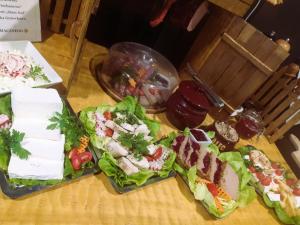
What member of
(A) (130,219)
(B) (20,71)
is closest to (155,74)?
(B) (20,71)

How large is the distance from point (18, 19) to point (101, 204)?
79cm

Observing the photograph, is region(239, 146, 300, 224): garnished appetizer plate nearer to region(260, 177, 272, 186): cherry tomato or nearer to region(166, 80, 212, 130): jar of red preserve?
region(260, 177, 272, 186): cherry tomato

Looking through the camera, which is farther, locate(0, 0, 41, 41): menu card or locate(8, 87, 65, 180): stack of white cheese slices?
locate(0, 0, 41, 41): menu card

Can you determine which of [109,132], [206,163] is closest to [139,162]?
[109,132]

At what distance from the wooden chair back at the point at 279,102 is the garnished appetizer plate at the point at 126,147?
0.70 metres

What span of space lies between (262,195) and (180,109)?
495 mm

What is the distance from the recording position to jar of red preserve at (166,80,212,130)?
123 cm

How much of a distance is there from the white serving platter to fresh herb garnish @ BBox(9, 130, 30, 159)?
296mm

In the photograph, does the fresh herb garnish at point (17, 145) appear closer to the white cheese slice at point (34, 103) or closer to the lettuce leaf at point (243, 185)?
the white cheese slice at point (34, 103)

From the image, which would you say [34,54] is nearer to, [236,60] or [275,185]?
[236,60]

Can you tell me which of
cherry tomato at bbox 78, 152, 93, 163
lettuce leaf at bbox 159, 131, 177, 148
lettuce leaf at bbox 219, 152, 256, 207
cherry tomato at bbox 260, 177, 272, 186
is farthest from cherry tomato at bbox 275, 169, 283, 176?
cherry tomato at bbox 78, 152, 93, 163

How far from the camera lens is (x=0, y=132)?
85 centimetres

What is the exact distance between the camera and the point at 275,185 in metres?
1.27

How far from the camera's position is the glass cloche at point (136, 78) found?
1290 millimetres
